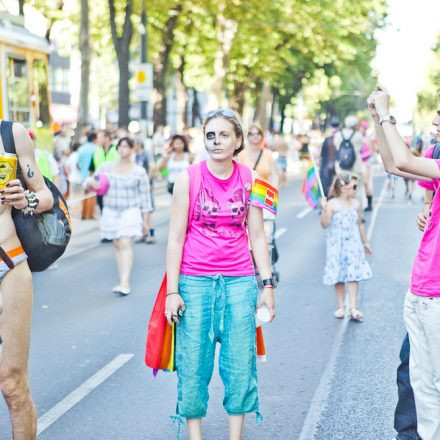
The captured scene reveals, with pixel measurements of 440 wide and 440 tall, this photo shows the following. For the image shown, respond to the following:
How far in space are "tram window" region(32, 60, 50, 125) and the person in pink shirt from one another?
11114 millimetres

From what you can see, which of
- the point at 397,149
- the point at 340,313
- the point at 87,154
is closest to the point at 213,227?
the point at 397,149

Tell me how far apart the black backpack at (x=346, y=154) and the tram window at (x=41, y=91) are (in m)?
4.71

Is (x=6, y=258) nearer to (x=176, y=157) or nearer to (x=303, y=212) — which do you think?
(x=176, y=157)

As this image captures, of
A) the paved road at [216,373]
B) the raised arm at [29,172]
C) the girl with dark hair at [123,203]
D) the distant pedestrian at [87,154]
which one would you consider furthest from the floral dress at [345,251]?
the distant pedestrian at [87,154]

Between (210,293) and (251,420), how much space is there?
53.3 inches

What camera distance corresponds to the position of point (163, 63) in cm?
3550

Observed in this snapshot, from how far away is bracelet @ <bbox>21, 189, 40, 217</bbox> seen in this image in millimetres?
4113

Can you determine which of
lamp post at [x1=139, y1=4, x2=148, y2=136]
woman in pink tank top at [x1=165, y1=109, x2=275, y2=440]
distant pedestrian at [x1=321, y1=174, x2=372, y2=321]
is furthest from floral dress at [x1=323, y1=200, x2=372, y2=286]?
lamp post at [x1=139, y1=4, x2=148, y2=136]

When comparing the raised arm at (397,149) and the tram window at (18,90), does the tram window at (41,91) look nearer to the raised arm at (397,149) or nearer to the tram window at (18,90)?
the tram window at (18,90)

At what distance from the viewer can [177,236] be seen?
4.37 m

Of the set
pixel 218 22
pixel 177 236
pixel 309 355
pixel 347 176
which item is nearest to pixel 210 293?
pixel 177 236

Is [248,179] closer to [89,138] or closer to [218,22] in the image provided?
[89,138]

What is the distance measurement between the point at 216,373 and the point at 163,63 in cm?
2983

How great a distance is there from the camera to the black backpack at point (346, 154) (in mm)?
14867
